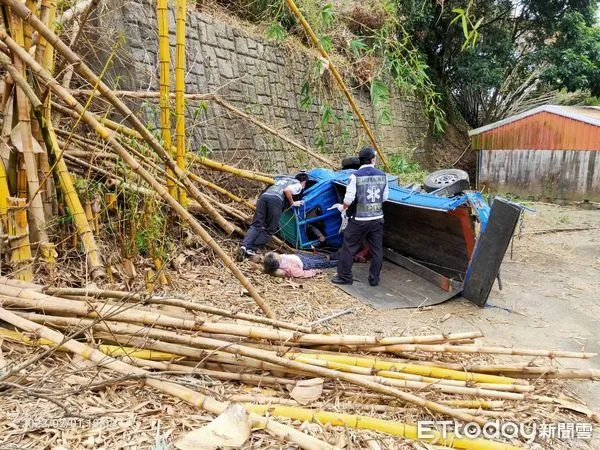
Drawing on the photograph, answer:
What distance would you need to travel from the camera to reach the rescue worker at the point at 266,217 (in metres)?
5.80

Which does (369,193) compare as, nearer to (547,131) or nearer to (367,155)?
(367,155)

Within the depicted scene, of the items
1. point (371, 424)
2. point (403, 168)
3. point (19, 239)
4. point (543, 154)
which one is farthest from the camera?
point (543, 154)

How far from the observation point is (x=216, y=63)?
7.88m

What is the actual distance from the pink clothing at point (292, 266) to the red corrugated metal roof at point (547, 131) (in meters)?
11.5

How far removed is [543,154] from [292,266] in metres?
11.7

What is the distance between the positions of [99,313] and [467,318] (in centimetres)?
354

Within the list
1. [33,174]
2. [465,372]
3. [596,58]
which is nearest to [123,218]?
[33,174]

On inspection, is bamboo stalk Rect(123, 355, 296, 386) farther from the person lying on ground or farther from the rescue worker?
the rescue worker

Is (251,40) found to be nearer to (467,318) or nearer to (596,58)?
(467,318)

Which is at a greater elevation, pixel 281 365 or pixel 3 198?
pixel 3 198

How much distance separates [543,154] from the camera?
1392 centimetres

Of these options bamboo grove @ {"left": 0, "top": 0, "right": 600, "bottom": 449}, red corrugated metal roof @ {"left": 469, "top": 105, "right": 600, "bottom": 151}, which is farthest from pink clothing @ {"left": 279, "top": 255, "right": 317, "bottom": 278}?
red corrugated metal roof @ {"left": 469, "top": 105, "right": 600, "bottom": 151}

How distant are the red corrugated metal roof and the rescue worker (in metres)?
10.9

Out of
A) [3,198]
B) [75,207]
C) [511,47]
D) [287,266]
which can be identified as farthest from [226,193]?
[511,47]
